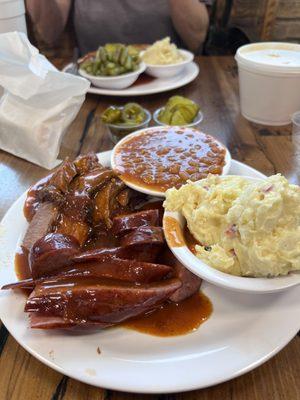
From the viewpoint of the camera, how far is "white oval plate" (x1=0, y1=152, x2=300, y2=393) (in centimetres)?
112

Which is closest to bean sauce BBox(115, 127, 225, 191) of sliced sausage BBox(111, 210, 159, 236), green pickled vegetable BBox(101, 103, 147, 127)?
sliced sausage BBox(111, 210, 159, 236)

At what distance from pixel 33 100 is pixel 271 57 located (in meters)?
1.66

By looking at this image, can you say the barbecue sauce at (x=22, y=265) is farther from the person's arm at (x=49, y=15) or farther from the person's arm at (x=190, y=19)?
the person's arm at (x=49, y=15)

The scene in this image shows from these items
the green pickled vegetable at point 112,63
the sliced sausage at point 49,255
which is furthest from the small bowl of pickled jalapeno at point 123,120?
the sliced sausage at point 49,255

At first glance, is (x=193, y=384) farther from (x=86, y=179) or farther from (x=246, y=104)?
(x=246, y=104)


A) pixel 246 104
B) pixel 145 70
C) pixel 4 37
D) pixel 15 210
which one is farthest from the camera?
pixel 145 70

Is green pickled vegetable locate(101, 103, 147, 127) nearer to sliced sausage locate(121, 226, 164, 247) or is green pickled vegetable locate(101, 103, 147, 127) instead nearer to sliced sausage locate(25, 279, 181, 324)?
sliced sausage locate(121, 226, 164, 247)

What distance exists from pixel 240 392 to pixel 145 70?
2705mm

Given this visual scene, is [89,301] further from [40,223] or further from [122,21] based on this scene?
[122,21]

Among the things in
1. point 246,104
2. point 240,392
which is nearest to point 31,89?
point 246,104

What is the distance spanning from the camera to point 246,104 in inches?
111

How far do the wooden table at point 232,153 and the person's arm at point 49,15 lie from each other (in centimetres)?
73

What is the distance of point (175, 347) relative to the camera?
125cm

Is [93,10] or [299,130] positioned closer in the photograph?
[299,130]
